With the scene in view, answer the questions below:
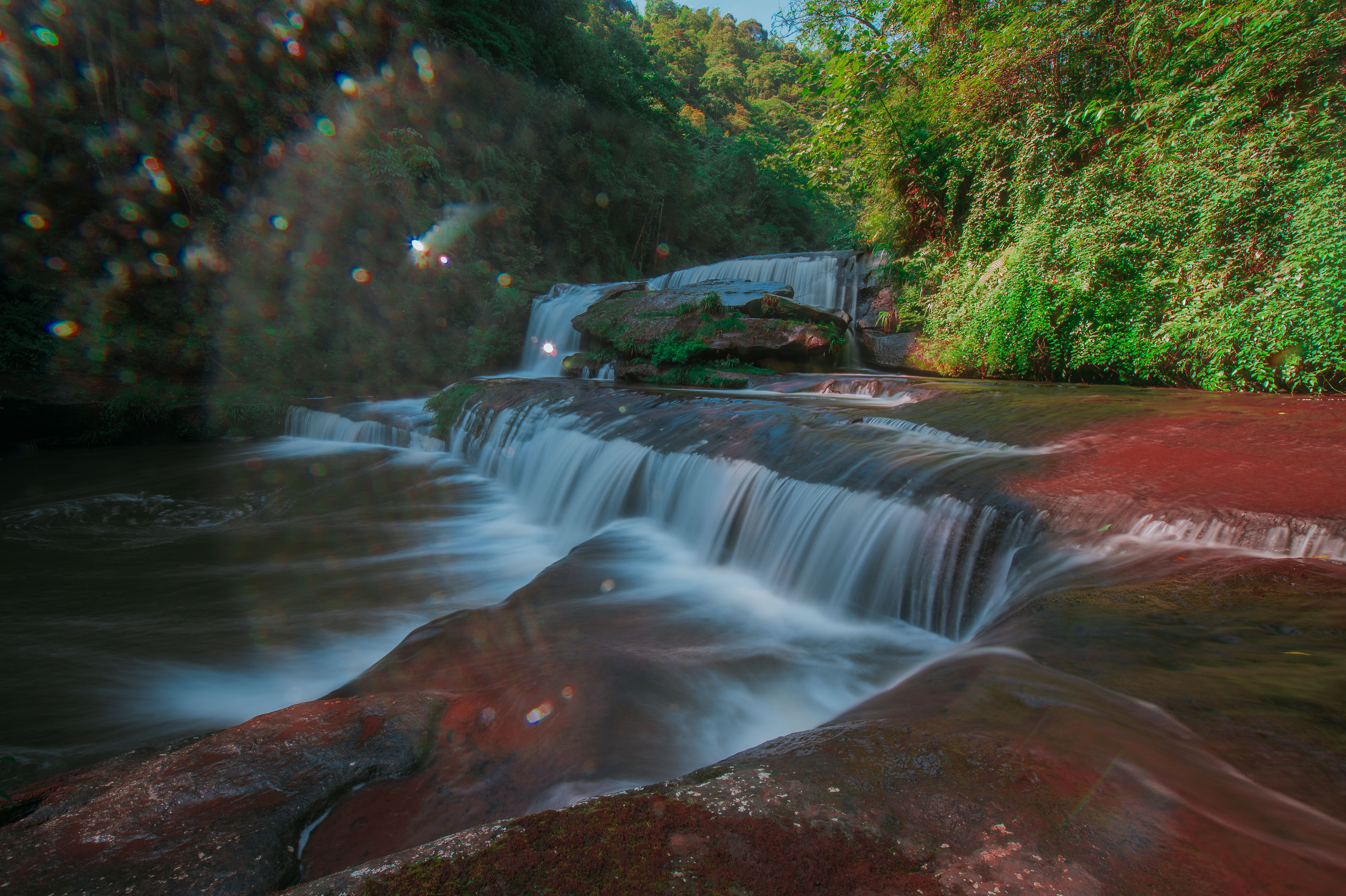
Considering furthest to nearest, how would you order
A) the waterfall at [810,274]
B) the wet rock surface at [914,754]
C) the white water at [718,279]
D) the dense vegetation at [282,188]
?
1. the white water at [718,279]
2. the waterfall at [810,274]
3. the dense vegetation at [282,188]
4. the wet rock surface at [914,754]

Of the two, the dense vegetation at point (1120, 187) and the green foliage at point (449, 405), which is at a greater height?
the dense vegetation at point (1120, 187)

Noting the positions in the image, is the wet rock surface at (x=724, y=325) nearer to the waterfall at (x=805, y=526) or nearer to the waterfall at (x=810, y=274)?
the waterfall at (x=810, y=274)

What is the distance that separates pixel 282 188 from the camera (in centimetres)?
1491

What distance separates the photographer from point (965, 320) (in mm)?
9789

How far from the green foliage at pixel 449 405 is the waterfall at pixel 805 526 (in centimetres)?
323

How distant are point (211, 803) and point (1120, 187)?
35.8ft

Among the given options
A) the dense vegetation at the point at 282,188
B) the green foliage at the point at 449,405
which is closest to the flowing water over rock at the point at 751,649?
the green foliage at the point at 449,405

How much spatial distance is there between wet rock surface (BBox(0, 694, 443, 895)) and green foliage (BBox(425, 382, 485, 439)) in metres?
8.07

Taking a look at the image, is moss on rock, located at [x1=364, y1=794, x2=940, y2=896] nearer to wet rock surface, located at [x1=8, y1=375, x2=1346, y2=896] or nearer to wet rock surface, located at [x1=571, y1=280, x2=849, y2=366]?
wet rock surface, located at [x1=8, y1=375, x2=1346, y2=896]

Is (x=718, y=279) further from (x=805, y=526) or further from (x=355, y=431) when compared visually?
(x=805, y=526)

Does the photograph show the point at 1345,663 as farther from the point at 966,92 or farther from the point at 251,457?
the point at 251,457

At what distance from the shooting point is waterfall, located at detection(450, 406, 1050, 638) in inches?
133

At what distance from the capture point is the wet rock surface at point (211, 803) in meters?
1.51

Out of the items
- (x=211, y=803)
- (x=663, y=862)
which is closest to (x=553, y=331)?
(x=211, y=803)
